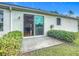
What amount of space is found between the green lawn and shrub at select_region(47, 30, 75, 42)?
0.36 meters

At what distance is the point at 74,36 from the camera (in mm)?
10969

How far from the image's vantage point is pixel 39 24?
11.5 metres

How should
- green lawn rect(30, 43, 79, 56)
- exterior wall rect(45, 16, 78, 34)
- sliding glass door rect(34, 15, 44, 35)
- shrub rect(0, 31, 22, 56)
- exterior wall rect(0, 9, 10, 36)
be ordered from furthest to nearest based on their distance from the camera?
1. sliding glass door rect(34, 15, 44, 35)
2. exterior wall rect(45, 16, 78, 34)
3. exterior wall rect(0, 9, 10, 36)
4. green lawn rect(30, 43, 79, 56)
5. shrub rect(0, 31, 22, 56)

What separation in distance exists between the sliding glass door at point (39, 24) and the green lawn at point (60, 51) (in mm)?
1170

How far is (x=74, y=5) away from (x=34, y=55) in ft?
10.6

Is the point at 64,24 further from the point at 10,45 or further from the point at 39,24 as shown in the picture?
the point at 10,45

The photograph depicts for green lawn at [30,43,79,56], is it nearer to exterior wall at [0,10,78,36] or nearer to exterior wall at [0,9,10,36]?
exterior wall at [0,10,78,36]

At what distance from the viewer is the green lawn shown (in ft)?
34.0

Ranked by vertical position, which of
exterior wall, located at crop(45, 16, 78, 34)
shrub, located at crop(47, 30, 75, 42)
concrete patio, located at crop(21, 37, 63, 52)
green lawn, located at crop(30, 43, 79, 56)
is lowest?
green lawn, located at crop(30, 43, 79, 56)

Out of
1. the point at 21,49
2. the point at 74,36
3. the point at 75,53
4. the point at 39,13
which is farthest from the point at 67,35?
the point at 21,49

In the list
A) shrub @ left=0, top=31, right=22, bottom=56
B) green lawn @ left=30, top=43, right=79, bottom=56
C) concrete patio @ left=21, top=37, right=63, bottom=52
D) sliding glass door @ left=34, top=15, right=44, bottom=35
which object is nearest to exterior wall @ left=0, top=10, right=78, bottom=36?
sliding glass door @ left=34, top=15, right=44, bottom=35

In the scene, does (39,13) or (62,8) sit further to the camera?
(39,13)

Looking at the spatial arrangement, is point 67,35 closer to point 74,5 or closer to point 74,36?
point 74,36

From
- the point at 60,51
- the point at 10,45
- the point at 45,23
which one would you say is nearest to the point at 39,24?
the point at 45,23
